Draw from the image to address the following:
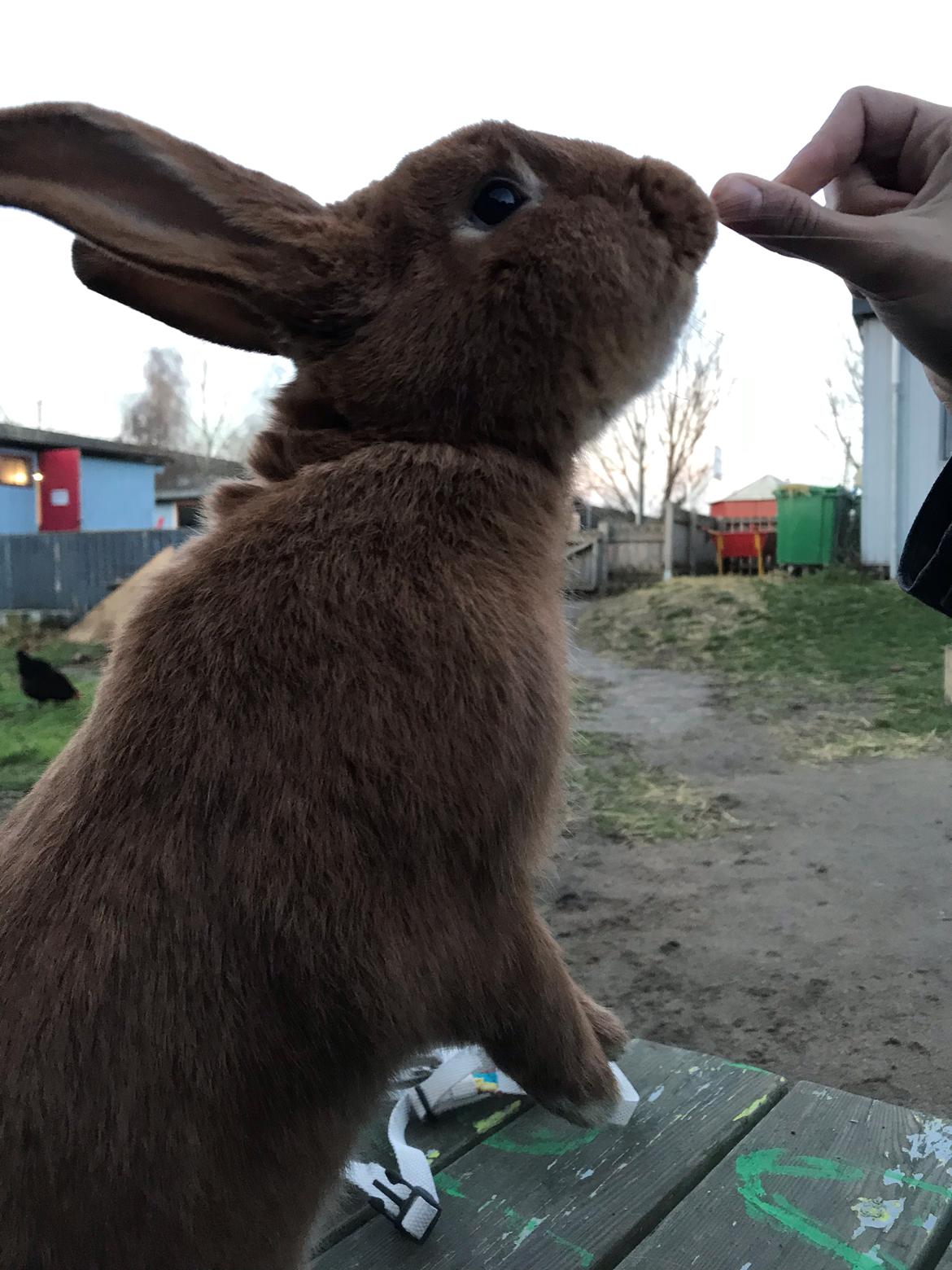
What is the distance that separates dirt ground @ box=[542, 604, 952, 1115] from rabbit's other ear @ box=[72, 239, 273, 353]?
0.55 meters

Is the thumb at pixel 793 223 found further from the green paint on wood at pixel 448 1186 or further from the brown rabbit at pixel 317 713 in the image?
the green paint on wood at pixel 448 1186

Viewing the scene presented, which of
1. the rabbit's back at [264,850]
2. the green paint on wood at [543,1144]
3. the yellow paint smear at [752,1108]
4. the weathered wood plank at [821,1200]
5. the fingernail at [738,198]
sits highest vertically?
the fingernail at [738,198]

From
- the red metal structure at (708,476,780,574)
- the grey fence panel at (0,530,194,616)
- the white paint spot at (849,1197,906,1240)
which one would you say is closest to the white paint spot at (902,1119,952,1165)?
the white paint spot at (849,1197,906,1240)

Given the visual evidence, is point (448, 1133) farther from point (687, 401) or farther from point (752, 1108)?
point (687, 401)

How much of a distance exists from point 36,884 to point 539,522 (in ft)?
2.10

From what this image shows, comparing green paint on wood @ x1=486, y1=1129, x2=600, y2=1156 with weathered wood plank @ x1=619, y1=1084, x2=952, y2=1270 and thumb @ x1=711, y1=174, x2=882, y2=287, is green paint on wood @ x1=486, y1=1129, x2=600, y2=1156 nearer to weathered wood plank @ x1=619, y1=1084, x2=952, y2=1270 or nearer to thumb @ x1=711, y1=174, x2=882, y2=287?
weathered wood plank @ x1=619, y1=1084, x2=952, y2=1270

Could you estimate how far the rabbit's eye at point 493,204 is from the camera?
1.16 metres

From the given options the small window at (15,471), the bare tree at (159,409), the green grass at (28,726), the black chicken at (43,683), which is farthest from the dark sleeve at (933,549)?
the small window at (15,471)

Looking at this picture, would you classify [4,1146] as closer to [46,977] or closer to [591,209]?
[46,977]

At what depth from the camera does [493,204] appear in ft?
3.81

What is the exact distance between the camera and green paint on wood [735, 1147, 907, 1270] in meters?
1.19

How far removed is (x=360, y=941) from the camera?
0.90m

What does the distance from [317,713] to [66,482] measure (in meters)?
16.2

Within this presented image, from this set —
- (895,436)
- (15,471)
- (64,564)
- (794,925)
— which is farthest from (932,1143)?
(15,471)
